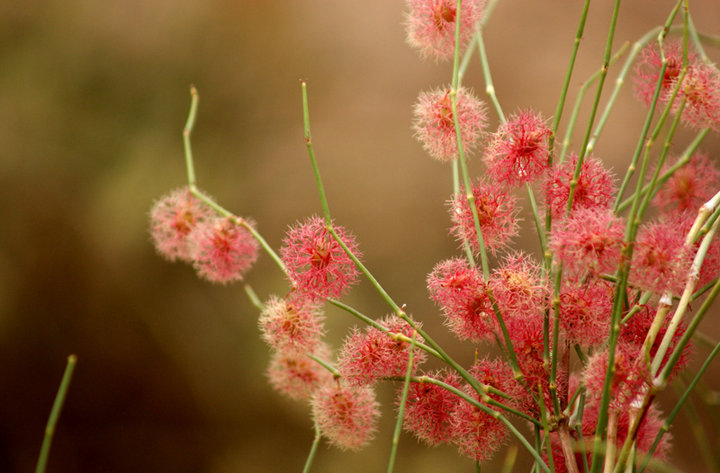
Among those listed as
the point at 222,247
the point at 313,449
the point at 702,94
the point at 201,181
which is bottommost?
the point at 313,449

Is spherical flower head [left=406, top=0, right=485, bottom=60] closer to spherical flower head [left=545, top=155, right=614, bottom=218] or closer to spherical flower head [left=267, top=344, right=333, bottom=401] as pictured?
spherical flower head [left=545, top=155, right=614, bottom=218]

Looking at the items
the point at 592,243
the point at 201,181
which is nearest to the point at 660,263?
the point at 592,243

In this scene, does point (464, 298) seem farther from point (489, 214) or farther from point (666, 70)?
point (666, 70)

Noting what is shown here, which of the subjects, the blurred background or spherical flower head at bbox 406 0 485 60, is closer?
spherical flower head at bbox 406 0 485 60

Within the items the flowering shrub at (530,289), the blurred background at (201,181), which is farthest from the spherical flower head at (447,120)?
the blurred background at (201,181)

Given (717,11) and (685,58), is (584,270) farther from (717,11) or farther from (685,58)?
(717,11)

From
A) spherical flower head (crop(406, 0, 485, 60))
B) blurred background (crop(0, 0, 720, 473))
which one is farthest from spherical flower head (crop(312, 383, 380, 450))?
blurred background (crop(0, 0, 720, 473))
